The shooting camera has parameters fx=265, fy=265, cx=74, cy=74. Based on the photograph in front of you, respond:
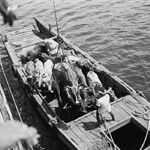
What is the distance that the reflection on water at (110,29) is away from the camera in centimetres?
1627

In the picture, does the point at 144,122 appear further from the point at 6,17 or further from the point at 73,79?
the point at 6,17

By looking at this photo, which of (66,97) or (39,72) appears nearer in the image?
(66,97)

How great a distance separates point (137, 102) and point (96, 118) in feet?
6.43

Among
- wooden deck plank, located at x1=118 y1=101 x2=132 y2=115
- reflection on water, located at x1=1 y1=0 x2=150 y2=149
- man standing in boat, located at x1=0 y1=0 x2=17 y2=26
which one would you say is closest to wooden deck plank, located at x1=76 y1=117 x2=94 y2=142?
wooden deck plank, located at x1=118 y1=101 x2=132 y2=115

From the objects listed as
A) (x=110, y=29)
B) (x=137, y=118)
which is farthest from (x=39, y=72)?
(x=110, y=29)

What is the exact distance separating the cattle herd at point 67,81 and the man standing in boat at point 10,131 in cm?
683

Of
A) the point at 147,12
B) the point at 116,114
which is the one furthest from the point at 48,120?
→ the point at 147,12

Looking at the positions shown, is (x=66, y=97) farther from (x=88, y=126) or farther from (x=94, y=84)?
(x=88, y=126)

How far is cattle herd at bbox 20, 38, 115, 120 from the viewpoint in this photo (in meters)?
11.3

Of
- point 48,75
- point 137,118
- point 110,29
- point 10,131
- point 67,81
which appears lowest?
point 137,118

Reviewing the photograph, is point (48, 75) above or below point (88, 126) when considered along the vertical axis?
above

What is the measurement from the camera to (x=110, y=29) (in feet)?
69.1

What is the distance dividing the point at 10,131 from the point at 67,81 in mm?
8483

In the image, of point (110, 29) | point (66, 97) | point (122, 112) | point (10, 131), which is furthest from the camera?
point (110, 29)
